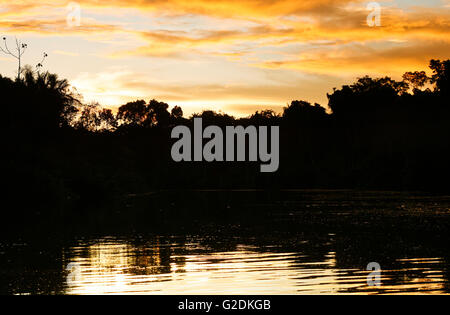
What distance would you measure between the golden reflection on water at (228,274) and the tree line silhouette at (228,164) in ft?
131

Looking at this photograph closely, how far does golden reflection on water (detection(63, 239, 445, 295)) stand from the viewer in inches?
843

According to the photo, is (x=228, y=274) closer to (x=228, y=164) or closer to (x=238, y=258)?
(x=238, y=258)

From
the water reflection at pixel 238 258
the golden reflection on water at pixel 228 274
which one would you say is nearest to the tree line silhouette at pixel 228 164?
the water reflection at pixel 238 258

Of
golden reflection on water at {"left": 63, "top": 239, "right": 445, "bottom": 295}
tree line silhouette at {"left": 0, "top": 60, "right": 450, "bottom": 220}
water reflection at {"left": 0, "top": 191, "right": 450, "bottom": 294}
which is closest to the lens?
golden reflection on water at {"left": 63, "top": 239, "right": 445, "bottom": 295}

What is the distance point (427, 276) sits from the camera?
23.4 metres

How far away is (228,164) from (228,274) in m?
128

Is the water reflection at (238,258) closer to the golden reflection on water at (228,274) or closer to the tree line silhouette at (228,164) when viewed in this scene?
the golden reflection on water at (228,274)

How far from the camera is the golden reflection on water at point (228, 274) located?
2142cm

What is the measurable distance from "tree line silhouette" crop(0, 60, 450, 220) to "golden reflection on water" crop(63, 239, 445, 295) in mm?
39908

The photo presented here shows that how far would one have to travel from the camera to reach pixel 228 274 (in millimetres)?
24578

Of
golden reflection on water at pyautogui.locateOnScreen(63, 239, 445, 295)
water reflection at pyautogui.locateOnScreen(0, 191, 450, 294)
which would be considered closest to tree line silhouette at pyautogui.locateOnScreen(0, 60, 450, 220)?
water reflection at pyautogui.locateOnScreen(0, 191, 450, 294)

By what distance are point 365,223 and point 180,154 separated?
108 m

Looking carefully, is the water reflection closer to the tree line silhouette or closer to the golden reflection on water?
the golden reflection on water

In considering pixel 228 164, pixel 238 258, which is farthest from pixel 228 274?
pixel 228 164
